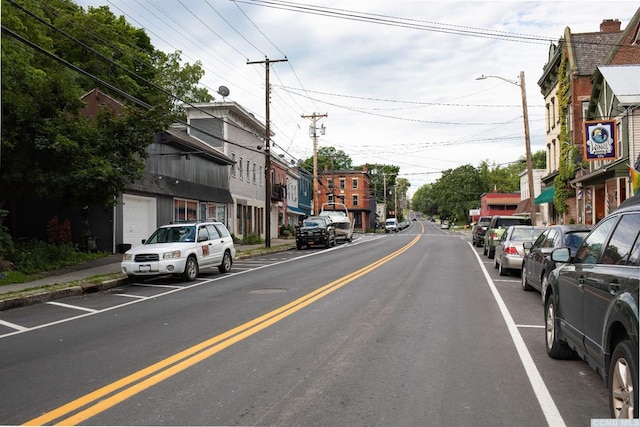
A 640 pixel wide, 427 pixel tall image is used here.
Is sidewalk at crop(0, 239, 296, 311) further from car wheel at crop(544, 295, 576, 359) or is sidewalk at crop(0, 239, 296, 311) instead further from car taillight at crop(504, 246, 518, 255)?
car taillight at crop(504, 246, 518, 255)

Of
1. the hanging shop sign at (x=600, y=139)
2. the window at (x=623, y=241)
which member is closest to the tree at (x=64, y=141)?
the window at (x=623, y=241)

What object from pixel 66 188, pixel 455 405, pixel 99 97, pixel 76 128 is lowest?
pixel 455 405

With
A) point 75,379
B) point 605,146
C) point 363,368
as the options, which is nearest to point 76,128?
point 75,379

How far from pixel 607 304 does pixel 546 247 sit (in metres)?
7.26

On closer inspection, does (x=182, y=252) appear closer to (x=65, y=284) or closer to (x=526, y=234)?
(x=65, y=284)

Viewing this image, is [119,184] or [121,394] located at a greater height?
[119,184]

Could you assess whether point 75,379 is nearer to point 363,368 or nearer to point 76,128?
point 363,368

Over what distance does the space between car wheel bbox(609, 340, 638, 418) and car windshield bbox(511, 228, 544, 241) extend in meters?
12.1

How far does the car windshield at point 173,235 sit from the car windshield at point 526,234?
9587mm

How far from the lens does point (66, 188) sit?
52.3ft

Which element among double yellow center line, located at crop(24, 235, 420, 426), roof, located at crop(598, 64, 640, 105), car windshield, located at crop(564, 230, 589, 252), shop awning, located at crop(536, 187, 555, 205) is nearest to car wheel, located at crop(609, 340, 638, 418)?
double yellow center line, located at crop(24, 235, 420, 426)

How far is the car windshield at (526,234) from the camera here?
1556 centimetres

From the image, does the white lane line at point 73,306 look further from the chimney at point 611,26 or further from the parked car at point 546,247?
the chimney at point 611,26

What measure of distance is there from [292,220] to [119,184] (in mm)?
42780
